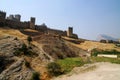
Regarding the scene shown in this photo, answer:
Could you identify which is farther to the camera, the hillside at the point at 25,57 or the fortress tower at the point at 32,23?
the fortress tower at the point at 32,23

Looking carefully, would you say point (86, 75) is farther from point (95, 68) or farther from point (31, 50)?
point (31, 50)

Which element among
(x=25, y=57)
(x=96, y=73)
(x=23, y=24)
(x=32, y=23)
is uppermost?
(x=32, y=23)

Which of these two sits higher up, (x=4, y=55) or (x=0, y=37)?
(x=0, y=37)

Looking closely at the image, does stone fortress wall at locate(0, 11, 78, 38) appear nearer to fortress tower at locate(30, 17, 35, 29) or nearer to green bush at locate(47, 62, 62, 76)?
fortress tower at locate(30, 17, 35, 29)

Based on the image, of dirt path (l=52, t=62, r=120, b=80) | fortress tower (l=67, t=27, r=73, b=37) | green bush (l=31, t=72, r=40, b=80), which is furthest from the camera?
fortress tower (l=67, t=27, r=73, b=37)

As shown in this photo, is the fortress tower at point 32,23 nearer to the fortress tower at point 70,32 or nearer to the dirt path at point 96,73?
the fortress tower at point 70,32

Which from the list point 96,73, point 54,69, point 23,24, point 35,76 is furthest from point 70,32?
point 96,73

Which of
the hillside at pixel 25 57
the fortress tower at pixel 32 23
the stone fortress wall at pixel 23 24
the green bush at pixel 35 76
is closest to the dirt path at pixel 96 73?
the green bush at pixel 35 76

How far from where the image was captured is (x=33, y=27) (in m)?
55.8

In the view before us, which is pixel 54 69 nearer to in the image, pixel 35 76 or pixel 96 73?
pixel 35 76

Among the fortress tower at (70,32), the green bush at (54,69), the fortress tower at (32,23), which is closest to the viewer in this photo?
the green bush at (54,69)

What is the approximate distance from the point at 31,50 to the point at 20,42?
214 centimetres

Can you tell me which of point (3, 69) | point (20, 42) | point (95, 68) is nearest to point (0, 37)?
point (20, 42)

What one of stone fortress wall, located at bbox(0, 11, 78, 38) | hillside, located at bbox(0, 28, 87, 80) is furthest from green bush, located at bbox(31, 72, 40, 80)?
stone fortress wall, located at bbox(0, 11, 78, 38)
